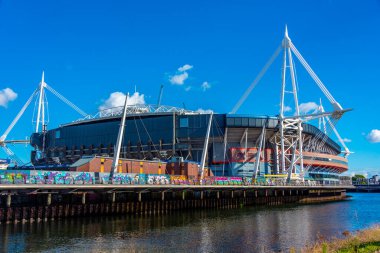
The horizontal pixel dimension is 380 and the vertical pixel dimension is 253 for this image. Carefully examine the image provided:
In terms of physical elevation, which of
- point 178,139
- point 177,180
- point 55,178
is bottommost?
point 177,180

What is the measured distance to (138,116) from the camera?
126562 mm

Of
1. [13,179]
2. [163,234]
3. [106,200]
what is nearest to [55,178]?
[13,179]

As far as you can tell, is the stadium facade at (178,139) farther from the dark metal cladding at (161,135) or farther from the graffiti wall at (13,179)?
the graffiti wall at (13,179)

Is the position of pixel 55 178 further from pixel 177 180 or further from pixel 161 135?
pixel 161 135

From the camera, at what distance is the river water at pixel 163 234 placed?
114ft

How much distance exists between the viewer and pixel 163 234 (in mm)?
42469

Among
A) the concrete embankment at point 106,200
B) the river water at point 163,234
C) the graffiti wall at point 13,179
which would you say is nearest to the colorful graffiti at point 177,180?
the concrete embankment at point 106,200

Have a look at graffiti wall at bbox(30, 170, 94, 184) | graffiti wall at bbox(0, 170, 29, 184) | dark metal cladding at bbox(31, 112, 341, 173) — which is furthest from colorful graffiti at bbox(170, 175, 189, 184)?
dark metal cladding at bbox(31, 112, 341, 173)

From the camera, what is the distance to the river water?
114 ft

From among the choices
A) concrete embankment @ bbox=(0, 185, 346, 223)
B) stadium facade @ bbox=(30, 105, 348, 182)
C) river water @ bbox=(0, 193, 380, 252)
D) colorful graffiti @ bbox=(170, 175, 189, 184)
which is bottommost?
river water @ bbox=(0, 193, 380, 252)

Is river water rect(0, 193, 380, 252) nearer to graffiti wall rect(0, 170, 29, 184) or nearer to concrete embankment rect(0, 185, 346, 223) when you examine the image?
concrete embankment rect(0, 185, 346, 223)

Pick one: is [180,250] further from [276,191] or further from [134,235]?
[276,191]

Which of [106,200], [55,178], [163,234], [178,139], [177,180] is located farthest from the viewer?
[178,139]

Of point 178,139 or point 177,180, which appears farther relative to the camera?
point 178,139
